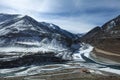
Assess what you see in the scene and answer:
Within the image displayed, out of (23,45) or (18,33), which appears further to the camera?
(18,33)

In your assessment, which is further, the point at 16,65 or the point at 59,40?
the point at 59,40

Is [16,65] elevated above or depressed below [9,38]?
below

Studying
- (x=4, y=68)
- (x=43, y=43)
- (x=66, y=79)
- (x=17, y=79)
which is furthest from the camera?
(x=43, y=43)

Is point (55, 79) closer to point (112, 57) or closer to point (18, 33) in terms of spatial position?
point (112, 57)

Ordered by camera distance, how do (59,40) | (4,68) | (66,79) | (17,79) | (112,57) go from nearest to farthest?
(66,79) → (17,79) → (4,68) → (112,57) → (59,40)

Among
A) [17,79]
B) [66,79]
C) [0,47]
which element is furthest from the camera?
[0,47]

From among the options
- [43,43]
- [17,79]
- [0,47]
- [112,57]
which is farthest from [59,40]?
[17,79]

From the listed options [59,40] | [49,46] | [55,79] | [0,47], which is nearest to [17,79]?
[55,79]

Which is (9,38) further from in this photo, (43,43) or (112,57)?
(112,57)

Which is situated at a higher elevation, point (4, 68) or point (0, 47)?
point (0, 47)
